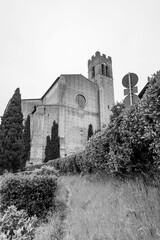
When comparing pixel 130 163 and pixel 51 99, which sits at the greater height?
pixel 51 99

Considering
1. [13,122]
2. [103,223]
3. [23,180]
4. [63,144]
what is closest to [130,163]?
[103,223]

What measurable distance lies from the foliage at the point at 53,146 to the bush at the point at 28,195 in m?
21.1

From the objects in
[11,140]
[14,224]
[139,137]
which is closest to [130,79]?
[139,137]

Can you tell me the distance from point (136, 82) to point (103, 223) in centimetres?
330

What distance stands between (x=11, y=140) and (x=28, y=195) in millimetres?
15864

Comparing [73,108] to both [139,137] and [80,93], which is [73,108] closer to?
[80,93]

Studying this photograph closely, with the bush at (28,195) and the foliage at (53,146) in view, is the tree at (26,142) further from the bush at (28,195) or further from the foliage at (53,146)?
the bush at (28,195)

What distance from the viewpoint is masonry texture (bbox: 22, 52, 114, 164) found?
2793 centimetres

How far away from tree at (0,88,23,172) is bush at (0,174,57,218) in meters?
14.5

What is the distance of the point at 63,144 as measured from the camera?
27234 millimetres

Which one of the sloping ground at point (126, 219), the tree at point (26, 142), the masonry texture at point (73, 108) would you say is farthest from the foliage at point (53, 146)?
the sloping ground at point (126, 219)

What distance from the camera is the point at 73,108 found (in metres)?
30.8

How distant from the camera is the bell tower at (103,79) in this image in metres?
33.4

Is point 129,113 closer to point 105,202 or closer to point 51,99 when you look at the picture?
point 105,202
